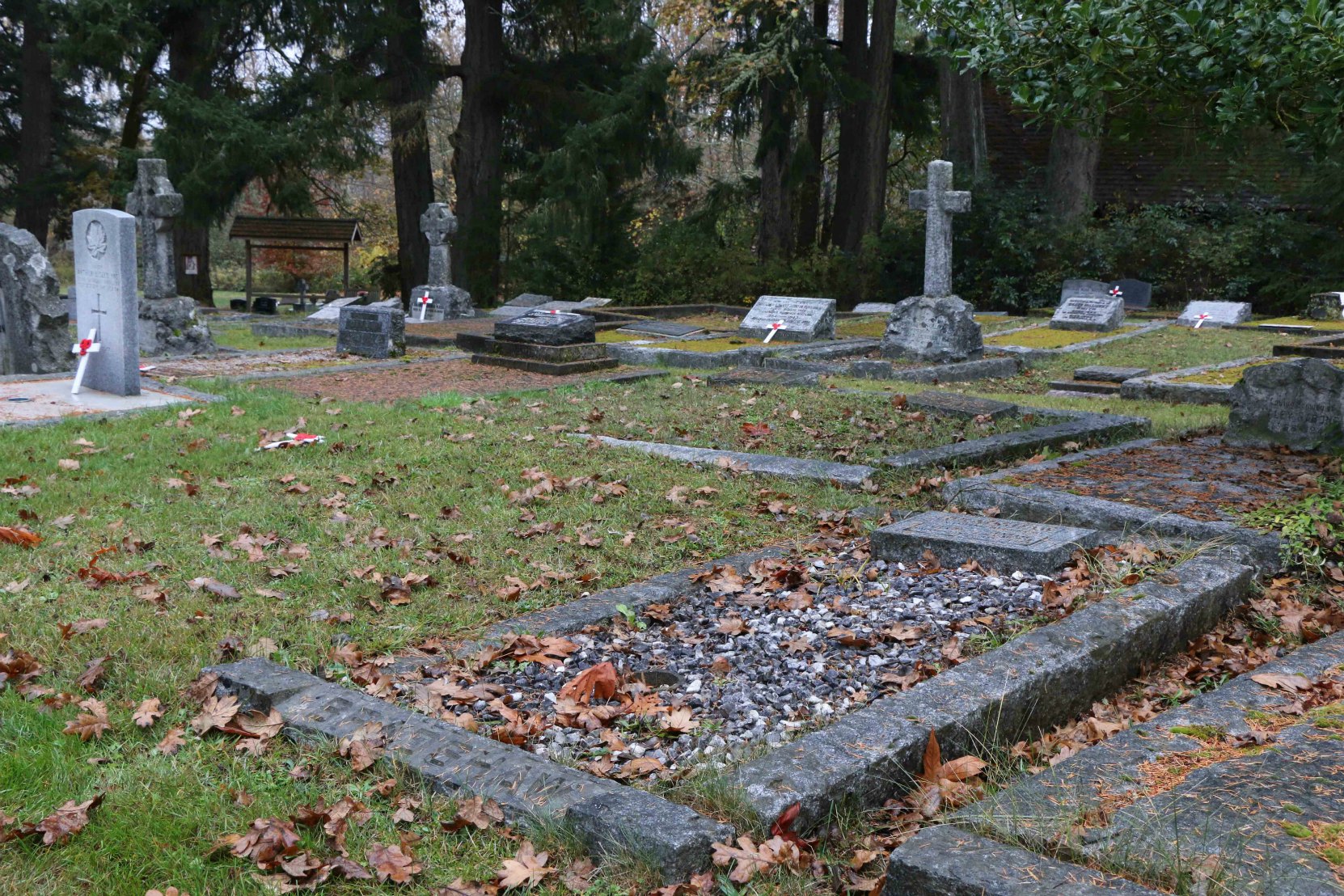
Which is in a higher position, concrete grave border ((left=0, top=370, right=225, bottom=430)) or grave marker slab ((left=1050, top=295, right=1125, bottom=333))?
grave marker slab ((left=1050, top=295, right=1125, bottom=333))

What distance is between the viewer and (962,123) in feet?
86.7

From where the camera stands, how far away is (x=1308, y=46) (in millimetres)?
5305

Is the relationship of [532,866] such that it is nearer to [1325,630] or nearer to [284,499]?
[1325,630]

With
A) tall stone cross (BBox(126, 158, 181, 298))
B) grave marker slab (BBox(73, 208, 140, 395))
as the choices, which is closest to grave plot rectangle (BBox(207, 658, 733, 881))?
grave marker slab (BBox(73, 208, 140, 395))

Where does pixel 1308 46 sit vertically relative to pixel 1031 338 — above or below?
above

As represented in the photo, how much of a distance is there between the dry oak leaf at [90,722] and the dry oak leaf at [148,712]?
87 mm

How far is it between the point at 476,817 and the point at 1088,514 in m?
3.85

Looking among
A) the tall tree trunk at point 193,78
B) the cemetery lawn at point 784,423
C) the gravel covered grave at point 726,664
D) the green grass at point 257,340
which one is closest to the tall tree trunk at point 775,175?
the green grass at point 257,340

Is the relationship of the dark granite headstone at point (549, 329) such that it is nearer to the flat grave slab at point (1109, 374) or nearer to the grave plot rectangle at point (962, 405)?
the grave plot rectangle at point (962, 405)

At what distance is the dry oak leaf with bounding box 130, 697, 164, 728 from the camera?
12.2ft

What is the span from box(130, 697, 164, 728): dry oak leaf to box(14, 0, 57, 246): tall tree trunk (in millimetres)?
28000

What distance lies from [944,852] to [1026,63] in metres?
5.67

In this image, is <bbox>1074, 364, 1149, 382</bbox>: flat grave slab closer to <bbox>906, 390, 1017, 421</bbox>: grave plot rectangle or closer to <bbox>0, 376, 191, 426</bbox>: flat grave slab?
<bbox>906, 390, 1017, 421</bbox>: grave plot rectangle

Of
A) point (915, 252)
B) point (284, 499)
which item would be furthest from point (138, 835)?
point (915, 252)
